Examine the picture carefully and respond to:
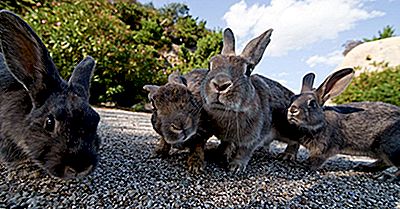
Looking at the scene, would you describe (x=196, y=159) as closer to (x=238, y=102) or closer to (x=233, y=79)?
(x=238, y=102)

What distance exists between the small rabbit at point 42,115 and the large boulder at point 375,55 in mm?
11916

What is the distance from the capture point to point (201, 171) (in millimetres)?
2461

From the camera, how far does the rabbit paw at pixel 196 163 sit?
2.44 m

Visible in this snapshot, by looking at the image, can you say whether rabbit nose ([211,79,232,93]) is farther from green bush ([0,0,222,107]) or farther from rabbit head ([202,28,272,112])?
green bush ([0,0,222,107])

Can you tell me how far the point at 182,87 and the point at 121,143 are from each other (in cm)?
125

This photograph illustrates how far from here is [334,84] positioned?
124 inches

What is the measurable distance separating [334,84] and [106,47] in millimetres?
6442

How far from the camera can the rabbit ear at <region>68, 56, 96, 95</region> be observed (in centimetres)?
211

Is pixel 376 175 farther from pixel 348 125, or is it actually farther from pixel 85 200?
pixel 85 200

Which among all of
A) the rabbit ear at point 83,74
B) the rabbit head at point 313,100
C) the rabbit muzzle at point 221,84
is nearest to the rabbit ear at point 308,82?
the rabbit head at point 313,100

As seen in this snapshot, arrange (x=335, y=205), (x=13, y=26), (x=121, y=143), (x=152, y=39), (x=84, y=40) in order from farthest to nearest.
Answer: (x=152, y=39)
(x=84, y=40)
(x=121, y=143)
(x=335, y=205)
(x=13, y=26)

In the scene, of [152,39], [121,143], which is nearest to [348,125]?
[121,143]

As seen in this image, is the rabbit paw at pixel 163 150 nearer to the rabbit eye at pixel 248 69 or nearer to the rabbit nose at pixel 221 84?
the rabbit nose at pixel 221 84

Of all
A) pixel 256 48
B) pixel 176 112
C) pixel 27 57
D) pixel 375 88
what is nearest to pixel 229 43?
pixel 256 48
